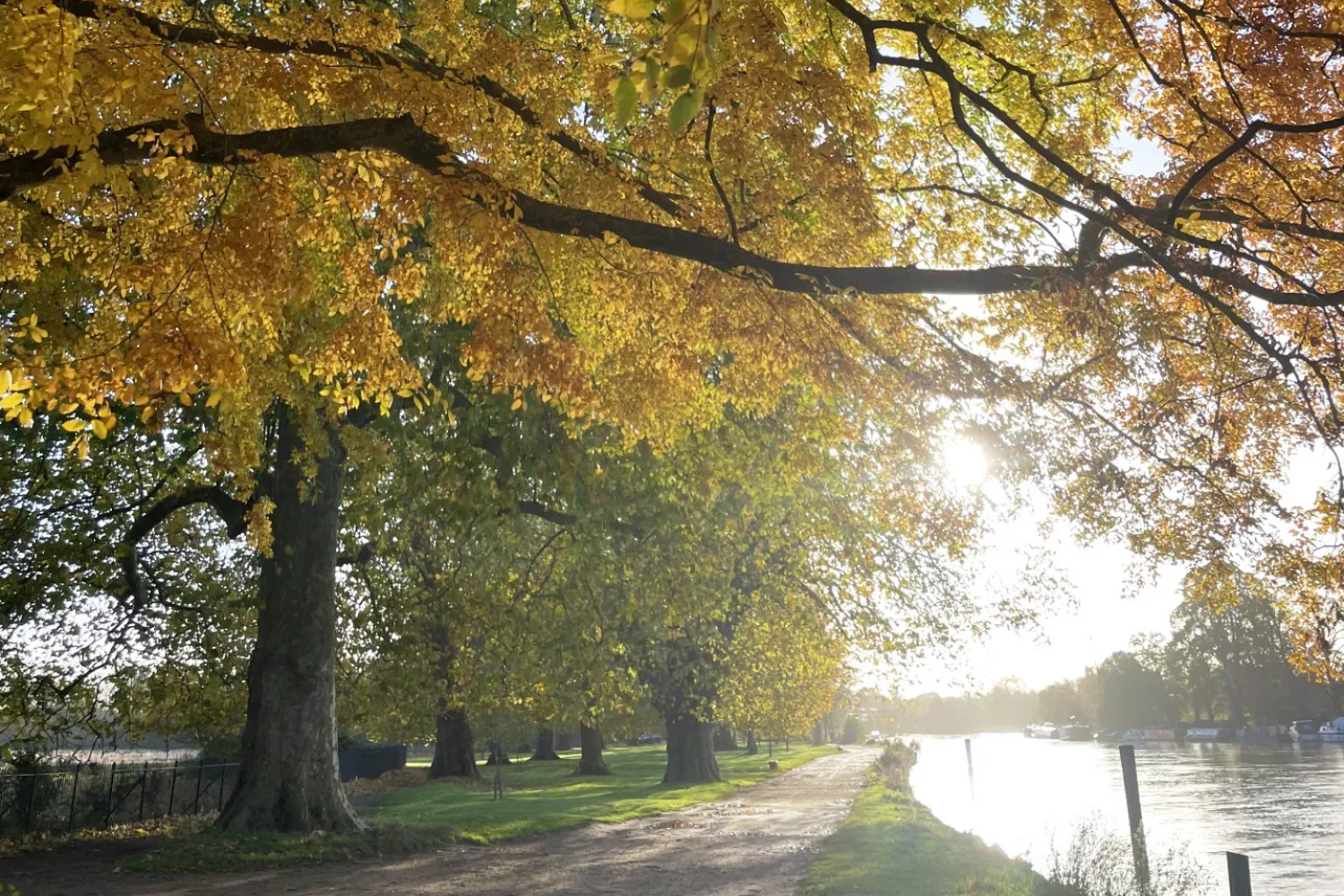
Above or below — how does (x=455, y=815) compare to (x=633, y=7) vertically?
below

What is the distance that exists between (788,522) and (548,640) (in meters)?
5.81

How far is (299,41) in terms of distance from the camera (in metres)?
7.70

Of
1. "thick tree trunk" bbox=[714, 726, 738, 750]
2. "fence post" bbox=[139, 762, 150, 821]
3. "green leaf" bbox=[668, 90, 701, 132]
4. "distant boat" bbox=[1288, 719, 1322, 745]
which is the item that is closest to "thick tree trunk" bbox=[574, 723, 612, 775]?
"fence post" bbox=[139, 762, 150, 821]

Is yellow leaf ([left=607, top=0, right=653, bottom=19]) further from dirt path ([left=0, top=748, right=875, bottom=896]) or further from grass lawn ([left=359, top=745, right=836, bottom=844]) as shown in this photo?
grass lawn ([left=359, top=745, right=836, bottom=844])

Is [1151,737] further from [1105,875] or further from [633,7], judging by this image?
[633,7]

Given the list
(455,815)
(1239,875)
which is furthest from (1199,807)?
(1239,875)

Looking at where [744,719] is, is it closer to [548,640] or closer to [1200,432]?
[548,640]

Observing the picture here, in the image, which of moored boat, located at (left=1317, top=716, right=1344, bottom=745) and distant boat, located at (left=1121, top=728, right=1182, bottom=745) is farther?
distant boat, located at (left=1121, top=728, right=1182, bottom=745)

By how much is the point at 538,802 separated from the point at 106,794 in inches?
410

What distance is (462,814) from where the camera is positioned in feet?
72.6

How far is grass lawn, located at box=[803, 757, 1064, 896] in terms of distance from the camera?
10.5 m

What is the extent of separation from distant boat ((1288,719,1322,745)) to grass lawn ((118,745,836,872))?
50770 millimetres

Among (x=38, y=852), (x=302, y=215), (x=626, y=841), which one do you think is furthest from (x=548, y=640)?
(x=302, y=215)

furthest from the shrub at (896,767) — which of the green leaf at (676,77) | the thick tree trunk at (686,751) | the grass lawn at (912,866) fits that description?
the green leaf at (676,77)
